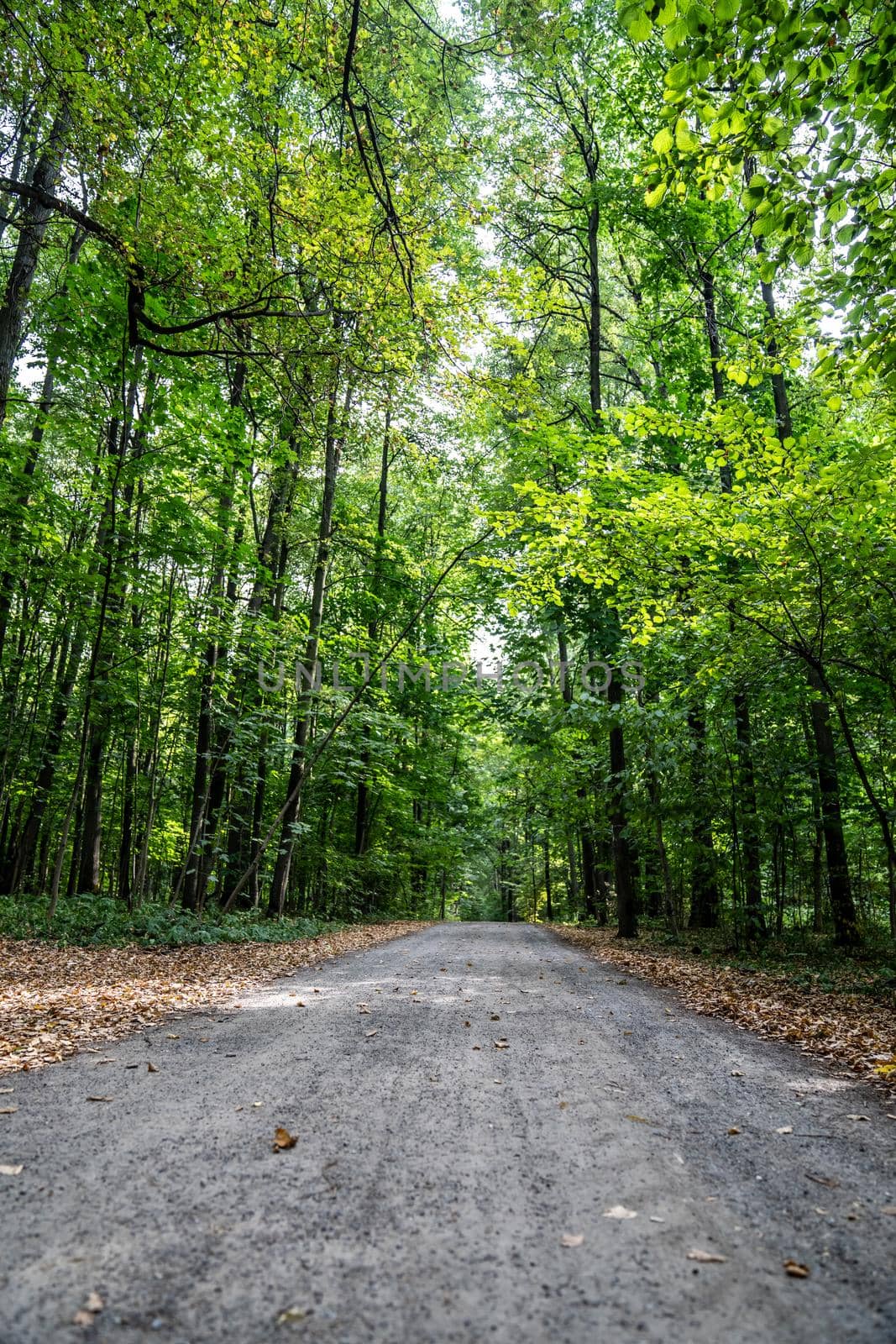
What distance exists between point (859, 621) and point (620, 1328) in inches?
258

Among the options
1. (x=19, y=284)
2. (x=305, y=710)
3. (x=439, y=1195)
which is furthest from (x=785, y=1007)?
(x=19, y=284)

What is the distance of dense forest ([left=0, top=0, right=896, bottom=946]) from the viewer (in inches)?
198

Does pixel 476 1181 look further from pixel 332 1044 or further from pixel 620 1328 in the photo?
pixel 332 1044

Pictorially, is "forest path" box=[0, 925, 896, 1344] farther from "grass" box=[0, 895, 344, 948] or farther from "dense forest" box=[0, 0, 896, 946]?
"grass" box=[0, 895, 344, 948]

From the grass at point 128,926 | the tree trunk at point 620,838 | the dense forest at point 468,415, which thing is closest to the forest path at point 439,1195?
the dense forest at point 468,415

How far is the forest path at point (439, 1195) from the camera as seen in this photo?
1.77m

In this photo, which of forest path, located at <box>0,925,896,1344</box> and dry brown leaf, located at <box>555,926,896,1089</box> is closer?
forest path, located at <box>0,925,896,1344</box>

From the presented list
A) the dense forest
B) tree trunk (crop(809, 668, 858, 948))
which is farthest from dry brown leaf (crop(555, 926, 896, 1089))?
tree trunk (crop(809, 668, 858, 948))

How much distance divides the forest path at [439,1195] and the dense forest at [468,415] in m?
4.74

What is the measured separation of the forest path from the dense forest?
474cm

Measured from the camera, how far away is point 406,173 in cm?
604

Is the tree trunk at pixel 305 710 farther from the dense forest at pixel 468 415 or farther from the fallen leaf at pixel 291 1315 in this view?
the fallen leaf at pixel 291 1315

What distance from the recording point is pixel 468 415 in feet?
22.9

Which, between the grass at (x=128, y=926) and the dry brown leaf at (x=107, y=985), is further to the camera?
the grass at (x=128, y=926)
